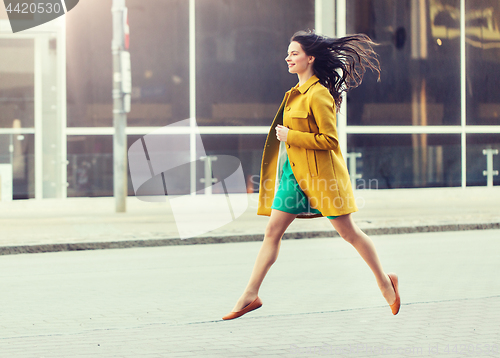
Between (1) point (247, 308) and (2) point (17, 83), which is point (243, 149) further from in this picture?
(1) point (247, 308)

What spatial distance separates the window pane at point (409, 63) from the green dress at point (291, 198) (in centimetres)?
1243

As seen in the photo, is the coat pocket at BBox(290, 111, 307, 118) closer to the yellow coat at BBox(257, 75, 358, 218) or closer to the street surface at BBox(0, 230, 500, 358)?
the yellow coat at BBox(257, 75, 358, 218)

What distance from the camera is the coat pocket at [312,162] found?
16.4 feet

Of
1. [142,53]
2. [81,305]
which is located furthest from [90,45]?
[81,305]

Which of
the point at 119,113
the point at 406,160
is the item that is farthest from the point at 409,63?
the point at 119,113

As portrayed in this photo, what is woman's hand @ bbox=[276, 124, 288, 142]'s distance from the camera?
502cm

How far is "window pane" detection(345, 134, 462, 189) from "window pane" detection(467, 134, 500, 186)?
0.30m

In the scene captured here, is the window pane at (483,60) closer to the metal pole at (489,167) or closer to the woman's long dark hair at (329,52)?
the metal pole at (489,167)

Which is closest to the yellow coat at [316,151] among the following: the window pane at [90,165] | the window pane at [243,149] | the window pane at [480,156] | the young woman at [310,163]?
the young woman at [310,163]

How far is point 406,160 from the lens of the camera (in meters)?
17.7

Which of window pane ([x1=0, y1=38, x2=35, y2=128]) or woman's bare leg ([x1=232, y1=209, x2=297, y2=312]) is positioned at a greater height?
window pane ([x1=0, y1=38, x2=35, y2=128])

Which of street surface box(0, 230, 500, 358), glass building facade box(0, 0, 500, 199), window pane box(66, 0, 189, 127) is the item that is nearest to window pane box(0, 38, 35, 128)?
glass building facade box(0, 0, 500, 199)

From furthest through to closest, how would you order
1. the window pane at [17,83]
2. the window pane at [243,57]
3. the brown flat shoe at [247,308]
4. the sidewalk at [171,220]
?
the window pane at [243,57], the window pane at [17,83], the sidewalk at [171,220], the brown flat shoe at [247,308]

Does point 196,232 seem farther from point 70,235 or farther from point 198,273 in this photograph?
point 198,273
